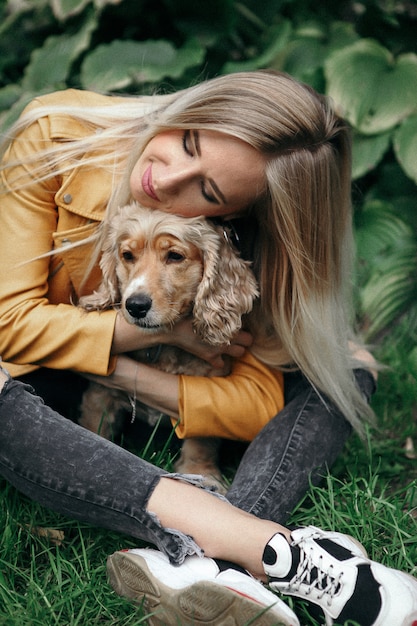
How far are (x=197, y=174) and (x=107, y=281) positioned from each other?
534mm

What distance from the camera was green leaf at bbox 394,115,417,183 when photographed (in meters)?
3.87

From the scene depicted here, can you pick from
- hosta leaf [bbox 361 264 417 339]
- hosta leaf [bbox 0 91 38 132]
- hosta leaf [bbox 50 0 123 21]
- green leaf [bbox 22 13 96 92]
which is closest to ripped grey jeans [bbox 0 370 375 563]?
hosta leaf [bbox 361 264 417 339]

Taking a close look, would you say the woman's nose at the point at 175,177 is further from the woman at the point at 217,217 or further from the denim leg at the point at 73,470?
the denim leg at the point at 73,470

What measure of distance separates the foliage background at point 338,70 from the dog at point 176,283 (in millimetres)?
729

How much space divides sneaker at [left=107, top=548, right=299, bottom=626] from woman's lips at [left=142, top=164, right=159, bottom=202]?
1.12 meters

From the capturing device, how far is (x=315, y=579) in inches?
81.6

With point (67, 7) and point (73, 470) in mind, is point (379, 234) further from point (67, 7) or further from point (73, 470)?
point (73, 470)

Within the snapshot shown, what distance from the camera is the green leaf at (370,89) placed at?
3.92m

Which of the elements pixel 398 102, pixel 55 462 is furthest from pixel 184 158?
pixel 398 102

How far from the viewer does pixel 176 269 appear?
8.36 feet

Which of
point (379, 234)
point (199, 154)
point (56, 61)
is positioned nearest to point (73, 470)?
point (199, 154)

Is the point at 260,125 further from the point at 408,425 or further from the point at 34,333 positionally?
the point at 408,425

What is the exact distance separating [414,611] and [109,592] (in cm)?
86

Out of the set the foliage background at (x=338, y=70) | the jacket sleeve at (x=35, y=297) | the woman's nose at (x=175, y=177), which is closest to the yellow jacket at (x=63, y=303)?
the jacket sleeve at (x=35, y=297)
